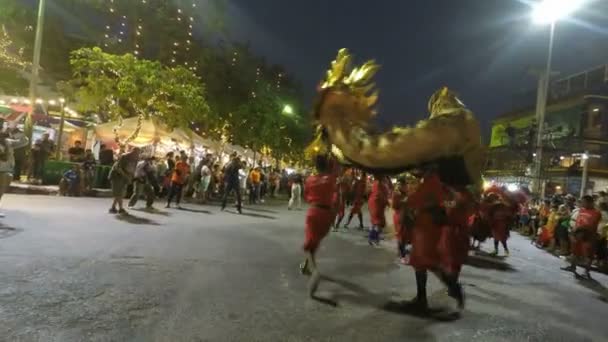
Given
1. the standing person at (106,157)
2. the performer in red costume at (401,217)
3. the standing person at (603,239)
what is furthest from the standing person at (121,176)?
the standing person at (603,239)

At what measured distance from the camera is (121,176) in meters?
11.1

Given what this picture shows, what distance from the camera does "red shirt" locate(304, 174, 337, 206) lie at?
20.1ft

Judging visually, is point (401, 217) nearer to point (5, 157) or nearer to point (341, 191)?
point (341, 191)

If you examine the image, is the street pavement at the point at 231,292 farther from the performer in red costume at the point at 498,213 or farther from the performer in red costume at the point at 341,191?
the performer in red costume at the point at 498,213

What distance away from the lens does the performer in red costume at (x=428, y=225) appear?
5199mm

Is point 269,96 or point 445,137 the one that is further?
point 269,96

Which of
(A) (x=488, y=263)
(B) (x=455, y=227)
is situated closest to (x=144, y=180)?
(A) (x=488, y=263)

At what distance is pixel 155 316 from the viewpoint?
14.0 ft

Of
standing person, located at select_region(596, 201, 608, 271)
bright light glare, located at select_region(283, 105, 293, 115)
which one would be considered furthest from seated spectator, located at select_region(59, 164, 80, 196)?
bright light glare, located at select_region(283, 105, 293, 115)

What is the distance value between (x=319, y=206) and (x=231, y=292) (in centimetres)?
160

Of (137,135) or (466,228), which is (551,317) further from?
(137,135)

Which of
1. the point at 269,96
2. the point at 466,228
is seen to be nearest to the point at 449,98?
the point at 466,228

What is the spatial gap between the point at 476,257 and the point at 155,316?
315 inches

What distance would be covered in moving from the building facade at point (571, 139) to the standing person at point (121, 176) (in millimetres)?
17592
